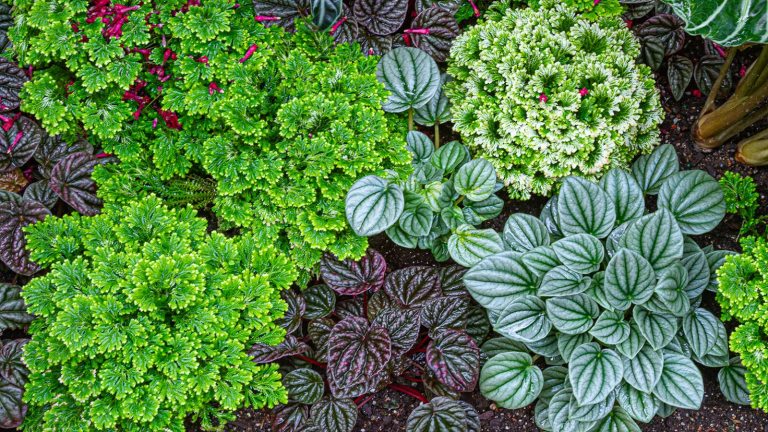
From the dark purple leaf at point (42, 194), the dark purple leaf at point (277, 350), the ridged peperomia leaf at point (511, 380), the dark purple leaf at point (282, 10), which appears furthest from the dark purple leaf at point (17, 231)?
the ridged peperomia leaf at point (511, 380)

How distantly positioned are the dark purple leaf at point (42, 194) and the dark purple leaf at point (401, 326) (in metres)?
1.59

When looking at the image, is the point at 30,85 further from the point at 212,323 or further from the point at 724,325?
the point at 724,325

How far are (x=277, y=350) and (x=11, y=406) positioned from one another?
110 cm

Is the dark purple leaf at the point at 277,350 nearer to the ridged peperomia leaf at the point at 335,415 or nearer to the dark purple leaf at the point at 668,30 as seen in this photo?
the ridged peperomia leaf at the point at 335,415

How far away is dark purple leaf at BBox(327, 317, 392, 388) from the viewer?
2740 mm

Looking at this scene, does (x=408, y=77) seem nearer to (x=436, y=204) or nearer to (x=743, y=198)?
(x=436, y=204)

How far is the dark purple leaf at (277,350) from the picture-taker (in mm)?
2721

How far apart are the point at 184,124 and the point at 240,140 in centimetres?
29

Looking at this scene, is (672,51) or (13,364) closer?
(13,364)

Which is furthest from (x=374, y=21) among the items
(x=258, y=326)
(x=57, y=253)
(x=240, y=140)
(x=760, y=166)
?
(x=760, y=166)

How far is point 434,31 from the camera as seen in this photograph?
3.26 m

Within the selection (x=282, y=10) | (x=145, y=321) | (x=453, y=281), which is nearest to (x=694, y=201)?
(x=453, y=281)

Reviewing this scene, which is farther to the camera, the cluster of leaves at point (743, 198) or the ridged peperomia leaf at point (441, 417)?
the cluster of leaves at point (743, 198)

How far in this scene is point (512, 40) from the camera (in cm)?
299
